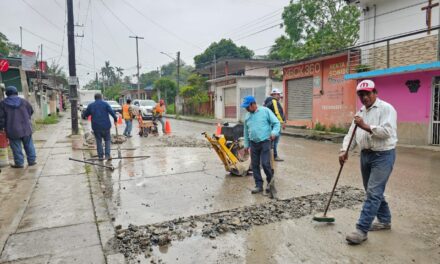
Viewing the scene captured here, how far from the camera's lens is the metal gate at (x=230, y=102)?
96.8 ft

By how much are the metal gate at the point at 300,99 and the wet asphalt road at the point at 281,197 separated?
366 inches

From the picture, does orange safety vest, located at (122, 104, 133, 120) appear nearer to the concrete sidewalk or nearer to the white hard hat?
the concrete sidewalk

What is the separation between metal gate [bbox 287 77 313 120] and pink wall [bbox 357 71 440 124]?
205 inches

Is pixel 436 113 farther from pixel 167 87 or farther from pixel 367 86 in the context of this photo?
pixel 167 87

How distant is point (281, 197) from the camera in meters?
5.73

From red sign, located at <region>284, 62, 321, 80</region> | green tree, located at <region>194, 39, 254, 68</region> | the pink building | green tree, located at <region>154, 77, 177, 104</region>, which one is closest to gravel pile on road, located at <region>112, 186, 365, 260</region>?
the pink building

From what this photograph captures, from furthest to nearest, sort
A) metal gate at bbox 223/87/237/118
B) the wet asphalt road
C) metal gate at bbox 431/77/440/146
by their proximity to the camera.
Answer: metal gate at bbox 223/87/237/118 < metal gate at bbox 431/77/440/146 < the wet asphalt road

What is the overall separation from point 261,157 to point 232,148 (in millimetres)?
1944

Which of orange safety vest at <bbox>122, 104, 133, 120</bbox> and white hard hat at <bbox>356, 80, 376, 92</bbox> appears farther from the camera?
orange safety vest at <bbox>122, 104, 133, 120</bbox>

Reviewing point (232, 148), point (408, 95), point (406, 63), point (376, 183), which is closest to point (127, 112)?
point (232, 148)

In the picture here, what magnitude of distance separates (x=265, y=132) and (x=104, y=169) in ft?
14.4

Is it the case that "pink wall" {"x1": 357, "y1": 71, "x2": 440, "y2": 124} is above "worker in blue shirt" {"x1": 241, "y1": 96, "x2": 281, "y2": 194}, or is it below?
above

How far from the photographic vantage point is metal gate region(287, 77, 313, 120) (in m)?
19.3

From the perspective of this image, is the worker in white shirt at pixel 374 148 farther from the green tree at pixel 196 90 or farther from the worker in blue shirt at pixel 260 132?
the green tree at pixel 196 90
